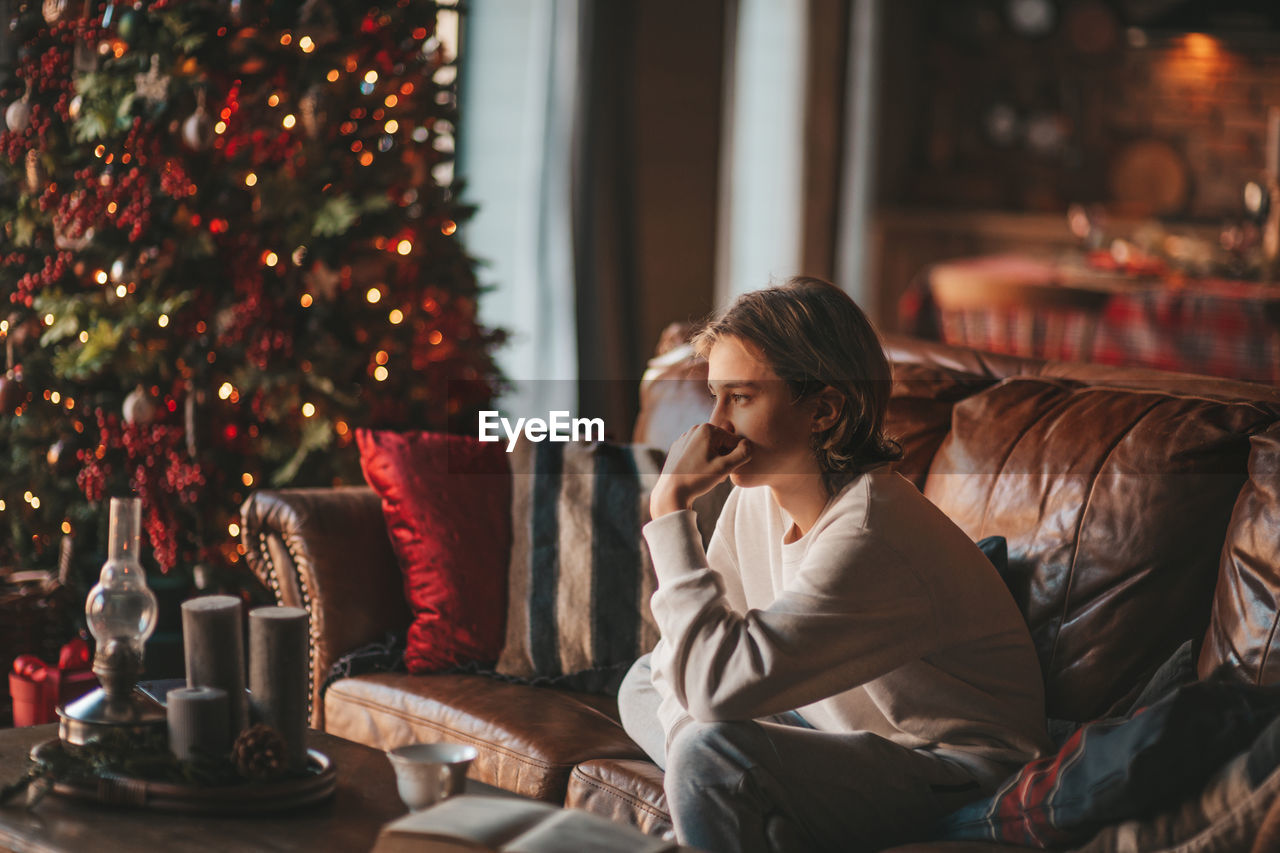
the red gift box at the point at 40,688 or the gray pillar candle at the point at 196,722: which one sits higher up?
the gray pillar candle at the point at 196,722

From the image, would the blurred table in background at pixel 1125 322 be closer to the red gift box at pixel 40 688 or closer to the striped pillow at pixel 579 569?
the striped pillow at pixel 579 569

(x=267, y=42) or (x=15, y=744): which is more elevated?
(x=267, y=42)

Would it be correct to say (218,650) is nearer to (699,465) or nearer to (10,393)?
(699,465)

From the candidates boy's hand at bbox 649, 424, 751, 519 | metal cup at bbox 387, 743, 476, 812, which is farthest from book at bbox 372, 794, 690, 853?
boy's hand at bbox 649, 424, 751, 519

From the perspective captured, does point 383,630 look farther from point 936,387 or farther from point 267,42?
point 267,42

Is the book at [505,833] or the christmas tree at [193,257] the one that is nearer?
the book at [505,833]

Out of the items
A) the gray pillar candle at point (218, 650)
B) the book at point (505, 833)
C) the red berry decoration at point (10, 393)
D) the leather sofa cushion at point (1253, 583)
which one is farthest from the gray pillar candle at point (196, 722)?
the red berry decoration at point (10, 393)

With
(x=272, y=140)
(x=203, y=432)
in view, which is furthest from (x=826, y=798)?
(x=272, y=140)

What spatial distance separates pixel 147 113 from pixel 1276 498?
2.26 meters

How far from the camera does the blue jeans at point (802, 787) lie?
58.6 inches

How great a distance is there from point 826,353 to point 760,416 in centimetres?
11

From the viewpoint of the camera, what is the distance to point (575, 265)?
4.51 meters

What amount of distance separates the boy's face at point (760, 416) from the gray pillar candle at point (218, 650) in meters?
0.62

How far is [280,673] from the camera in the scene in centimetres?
152
